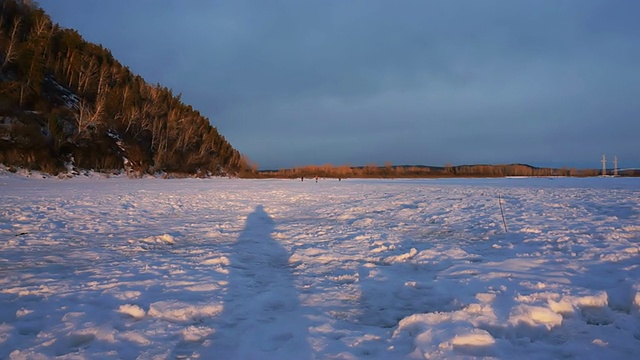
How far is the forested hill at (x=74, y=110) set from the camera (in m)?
29.6

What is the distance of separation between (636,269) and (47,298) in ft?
24.1

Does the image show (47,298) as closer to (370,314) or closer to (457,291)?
(370,314)

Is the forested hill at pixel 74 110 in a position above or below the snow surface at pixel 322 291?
above

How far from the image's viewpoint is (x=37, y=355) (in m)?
2.64

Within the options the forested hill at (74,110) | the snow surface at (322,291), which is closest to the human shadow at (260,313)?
the snow surface at (322,291)

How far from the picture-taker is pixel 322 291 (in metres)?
4.34

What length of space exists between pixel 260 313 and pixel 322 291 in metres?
0.95

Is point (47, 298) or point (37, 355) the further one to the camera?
point (47, 298)

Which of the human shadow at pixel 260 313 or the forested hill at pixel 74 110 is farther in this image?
the forested hill at pixel 74 110

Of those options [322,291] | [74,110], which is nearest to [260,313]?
[322,291]

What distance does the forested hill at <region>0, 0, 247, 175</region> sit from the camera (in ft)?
97.0

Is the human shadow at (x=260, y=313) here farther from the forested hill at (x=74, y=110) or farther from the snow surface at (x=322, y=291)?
the forested hill at (x=74, y=110)

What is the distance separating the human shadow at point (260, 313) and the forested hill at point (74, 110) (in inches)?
1161

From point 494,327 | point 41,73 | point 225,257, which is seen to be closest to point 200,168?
point 41,73
